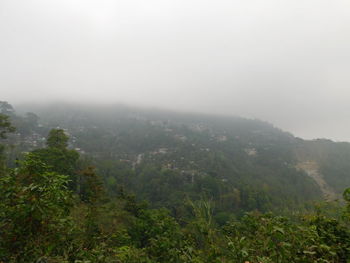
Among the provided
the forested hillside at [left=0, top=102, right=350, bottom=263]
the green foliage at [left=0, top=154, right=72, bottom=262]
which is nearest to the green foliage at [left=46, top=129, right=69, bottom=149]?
the forested hillside at [left=0, top=102, right=350, bottom=263]

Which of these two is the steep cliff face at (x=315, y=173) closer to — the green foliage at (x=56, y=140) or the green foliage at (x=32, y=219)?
the green foliage at (x=56, y=140)

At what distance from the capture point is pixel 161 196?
196ft

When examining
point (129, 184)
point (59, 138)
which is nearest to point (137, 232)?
point (59, 138)

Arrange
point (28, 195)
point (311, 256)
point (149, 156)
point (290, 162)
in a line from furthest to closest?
point (290, 162) < point (149, 156) < point (28, 195) < point (311, 256)

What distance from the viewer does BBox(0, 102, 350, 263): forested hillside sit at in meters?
2.68

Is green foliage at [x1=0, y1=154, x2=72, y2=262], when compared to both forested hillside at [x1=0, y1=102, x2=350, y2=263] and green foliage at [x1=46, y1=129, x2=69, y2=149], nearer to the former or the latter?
forested hillside at [x1=0, y1=102, x2=350, y2=263]

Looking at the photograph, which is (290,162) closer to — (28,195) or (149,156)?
(149,156)

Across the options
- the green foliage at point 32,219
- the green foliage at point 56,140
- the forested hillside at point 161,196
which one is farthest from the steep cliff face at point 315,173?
the green foliage at point 32,219

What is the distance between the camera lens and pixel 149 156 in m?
108

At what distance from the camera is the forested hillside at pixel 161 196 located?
2676 mm

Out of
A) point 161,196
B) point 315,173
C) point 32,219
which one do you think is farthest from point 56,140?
point 315,173

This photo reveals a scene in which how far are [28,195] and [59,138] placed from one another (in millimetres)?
24881

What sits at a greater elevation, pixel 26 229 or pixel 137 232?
pixel 26 229

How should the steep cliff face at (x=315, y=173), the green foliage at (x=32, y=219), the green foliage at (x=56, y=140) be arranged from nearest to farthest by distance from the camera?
the green foliage at (x=32, y=219) → the green foliage at (x=56, y=140) → the steep cliff face at (x=315, y=173)
